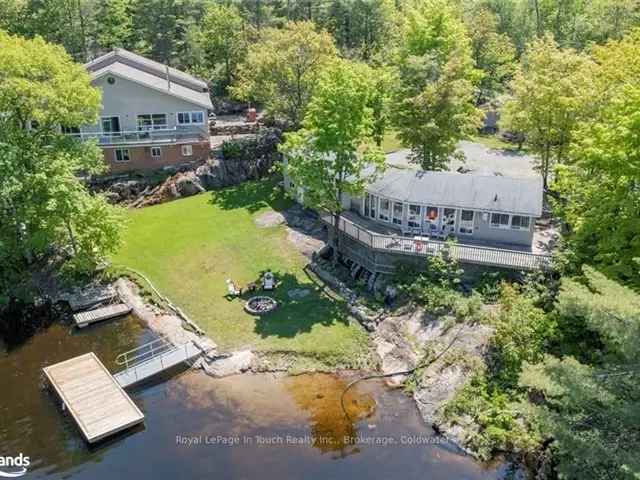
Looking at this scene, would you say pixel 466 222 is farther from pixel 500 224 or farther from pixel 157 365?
pixel 157 365

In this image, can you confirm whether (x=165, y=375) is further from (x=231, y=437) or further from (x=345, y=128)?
(x=345, y=128)

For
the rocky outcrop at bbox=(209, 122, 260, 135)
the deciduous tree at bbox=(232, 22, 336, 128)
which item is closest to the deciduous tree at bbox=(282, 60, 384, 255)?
the deciduous tree at bbox=(232, 22, 336, 128)

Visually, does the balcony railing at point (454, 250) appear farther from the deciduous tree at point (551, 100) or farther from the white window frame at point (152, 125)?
the white window frame at point (152, 125)

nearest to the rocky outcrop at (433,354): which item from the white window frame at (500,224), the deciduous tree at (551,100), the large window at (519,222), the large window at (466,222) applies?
the large window at (466,222)

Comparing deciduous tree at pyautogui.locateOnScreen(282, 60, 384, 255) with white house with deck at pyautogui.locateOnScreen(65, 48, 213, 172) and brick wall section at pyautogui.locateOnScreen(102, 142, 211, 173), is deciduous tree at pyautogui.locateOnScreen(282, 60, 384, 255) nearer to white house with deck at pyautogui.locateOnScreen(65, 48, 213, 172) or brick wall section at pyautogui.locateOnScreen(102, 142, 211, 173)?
brick wall section at pyautogui.locateOnScreen(102, 142, 211, 173)

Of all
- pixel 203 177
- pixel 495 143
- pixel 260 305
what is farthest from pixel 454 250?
pixel 495 143
